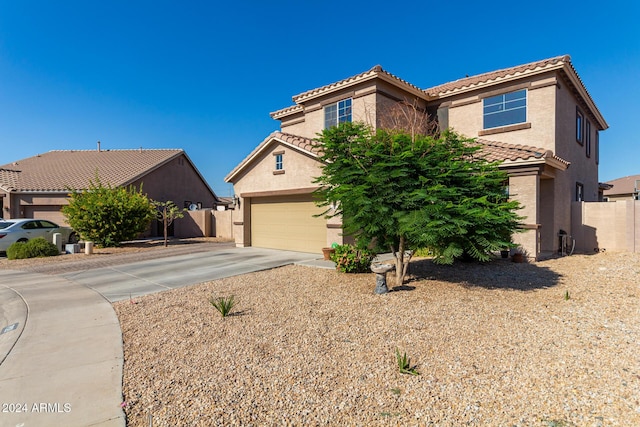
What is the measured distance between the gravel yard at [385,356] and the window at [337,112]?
9.75m

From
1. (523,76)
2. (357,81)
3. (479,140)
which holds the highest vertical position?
(357,81)

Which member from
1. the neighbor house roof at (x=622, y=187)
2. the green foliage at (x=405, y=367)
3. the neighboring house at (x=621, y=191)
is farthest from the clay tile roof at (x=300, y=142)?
the neighbor house roof at (x=622, y=187)

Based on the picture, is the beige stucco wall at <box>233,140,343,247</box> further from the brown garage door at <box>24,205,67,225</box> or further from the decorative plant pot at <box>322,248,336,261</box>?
the brown garage door at <box>24,205,67,225</box>

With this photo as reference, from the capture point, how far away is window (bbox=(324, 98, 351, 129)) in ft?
49.4

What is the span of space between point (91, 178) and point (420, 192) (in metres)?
25.7

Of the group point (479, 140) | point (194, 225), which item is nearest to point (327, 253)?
point (479, 140)

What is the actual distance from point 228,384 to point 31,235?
16785mm

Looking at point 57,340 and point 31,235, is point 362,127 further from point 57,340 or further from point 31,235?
point 31,235

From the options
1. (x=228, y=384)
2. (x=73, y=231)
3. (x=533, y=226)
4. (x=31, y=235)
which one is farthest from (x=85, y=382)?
(x=73, y=231)

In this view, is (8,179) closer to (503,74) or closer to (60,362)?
(60,362)

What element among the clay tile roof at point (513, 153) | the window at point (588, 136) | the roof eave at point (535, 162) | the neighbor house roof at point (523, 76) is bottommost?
the roof eave at point (535, 162)

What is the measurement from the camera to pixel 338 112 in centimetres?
1540

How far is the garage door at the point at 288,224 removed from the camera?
44.0ft

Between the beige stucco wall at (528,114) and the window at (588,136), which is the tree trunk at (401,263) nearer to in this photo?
the beige stucco wall at (528,114)
